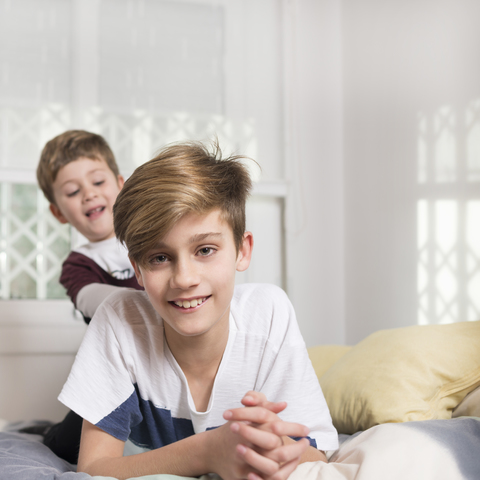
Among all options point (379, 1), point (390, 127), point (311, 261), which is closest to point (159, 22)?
point (379, 1)

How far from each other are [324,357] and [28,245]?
4.54ft

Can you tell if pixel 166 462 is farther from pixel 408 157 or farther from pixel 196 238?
pixel 408 157

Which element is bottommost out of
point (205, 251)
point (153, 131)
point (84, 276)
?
point (84, 276)

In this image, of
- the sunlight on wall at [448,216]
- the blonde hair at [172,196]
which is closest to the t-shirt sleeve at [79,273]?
the blonde hair at [172,196]

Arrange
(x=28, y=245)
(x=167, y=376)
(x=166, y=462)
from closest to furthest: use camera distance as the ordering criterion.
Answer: (x=166, y=462) → (x=167, y=376) → (x=28, y=245)

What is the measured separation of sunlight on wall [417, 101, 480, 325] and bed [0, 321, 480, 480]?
0.49m

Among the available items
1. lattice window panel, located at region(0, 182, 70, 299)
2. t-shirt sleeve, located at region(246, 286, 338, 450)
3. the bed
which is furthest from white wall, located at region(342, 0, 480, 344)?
lattice window panel, located at region(0, 182, 70, 299)

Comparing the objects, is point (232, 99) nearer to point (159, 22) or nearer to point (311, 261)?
point (159, 22)

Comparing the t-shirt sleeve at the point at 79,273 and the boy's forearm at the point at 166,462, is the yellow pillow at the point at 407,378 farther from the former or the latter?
the t-shirt sleeve at the point at 79,273

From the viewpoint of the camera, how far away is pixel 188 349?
901 mm

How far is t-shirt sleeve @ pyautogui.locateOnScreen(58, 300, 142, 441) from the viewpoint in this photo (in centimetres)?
83

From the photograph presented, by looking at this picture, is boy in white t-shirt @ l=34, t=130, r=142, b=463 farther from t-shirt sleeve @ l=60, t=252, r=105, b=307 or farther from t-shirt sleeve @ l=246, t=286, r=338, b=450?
t-shirt sleeve @ l=246, t=286, r=338, b=450

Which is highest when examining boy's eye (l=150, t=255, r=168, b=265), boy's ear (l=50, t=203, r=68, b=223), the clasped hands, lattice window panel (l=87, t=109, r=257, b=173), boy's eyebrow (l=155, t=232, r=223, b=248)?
lattice window panel (l=87, t=109, r=257, b=173)

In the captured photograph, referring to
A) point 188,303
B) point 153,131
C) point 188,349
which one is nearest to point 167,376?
point 188,349
